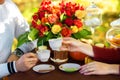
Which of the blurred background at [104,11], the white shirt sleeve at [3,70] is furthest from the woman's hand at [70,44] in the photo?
the blurred background at [104,11]

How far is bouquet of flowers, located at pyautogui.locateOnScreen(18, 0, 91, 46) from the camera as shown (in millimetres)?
1586

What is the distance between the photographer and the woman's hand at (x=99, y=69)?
1.51m

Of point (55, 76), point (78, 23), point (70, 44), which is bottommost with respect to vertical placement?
point (55, 76)

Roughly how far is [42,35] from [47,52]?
0.34 feet

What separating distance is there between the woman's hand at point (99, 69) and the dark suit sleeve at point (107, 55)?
0.11 meters

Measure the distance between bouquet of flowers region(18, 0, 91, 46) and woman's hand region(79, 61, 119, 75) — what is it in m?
0.22

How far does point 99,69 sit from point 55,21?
0.35m

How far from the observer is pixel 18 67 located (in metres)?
1.54

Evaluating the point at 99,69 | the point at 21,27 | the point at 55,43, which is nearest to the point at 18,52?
the point at 21,27

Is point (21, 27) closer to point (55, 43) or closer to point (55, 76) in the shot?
point (55, 43)

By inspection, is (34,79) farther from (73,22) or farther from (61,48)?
(73,22)

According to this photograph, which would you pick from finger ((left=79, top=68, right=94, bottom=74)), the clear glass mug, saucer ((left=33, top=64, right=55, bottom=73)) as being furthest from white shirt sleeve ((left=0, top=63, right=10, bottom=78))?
the clear glass mug

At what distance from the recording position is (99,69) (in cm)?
151

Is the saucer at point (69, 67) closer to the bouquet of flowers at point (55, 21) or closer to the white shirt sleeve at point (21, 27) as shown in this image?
the bouquet of flowers at point (55, 21)
